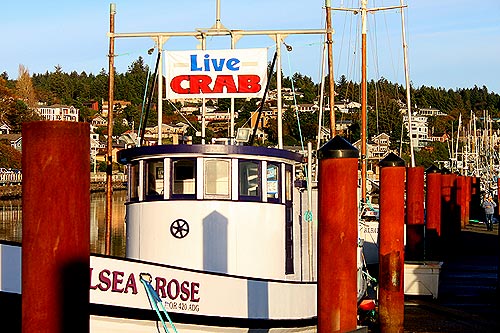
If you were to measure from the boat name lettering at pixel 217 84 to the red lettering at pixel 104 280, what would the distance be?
4847mm

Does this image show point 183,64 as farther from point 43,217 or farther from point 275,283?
point 43,217

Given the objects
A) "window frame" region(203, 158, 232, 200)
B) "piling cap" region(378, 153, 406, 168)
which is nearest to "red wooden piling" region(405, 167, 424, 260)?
"piling cap" region(378, 153, 406, 168)

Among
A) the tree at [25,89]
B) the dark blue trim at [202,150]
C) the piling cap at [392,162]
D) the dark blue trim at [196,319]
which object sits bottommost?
the dark blue trim at [196,319]

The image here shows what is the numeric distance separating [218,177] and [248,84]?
90.2 inches

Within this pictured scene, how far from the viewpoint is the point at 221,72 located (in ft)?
52.2

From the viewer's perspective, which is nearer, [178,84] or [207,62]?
[207,62]

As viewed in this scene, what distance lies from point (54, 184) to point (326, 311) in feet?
17.8

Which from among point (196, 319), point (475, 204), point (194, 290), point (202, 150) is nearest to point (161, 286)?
point (194, 290)

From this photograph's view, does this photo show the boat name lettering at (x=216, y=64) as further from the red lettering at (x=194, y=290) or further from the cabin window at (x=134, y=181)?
the red lettering at (x=194, y=290)

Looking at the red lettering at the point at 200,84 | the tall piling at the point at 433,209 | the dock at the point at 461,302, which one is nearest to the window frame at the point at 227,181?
the red lettering at the point at 200,84

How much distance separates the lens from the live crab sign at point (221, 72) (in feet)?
52.2

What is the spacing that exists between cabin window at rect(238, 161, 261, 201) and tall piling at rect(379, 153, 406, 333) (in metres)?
2.58

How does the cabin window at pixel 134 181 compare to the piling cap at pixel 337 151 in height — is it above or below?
below

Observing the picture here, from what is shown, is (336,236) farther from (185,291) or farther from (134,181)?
(134,181)
